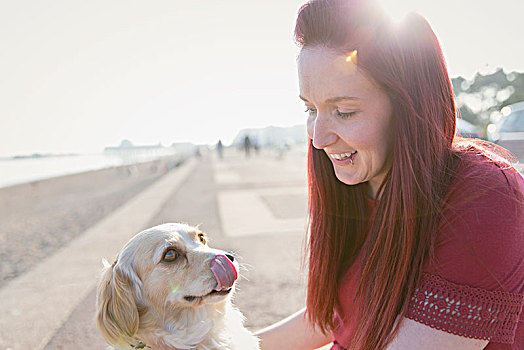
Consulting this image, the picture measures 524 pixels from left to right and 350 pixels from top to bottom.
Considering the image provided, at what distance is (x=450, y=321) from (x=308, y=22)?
129cm

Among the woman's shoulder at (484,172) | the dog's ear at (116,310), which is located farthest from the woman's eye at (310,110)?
the dog's ear at (116,310)

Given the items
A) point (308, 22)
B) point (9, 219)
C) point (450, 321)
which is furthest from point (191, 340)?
point (9, 219)

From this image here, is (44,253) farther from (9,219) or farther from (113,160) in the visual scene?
(113,160)

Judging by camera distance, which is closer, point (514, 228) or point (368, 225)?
point (514, 228)

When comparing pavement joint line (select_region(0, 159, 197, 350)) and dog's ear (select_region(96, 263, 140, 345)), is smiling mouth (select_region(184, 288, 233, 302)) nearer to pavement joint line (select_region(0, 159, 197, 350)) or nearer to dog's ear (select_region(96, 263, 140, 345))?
dog's ear (select_region(96, 263, 140, 345))

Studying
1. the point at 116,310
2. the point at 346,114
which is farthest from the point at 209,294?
the point at 346,114

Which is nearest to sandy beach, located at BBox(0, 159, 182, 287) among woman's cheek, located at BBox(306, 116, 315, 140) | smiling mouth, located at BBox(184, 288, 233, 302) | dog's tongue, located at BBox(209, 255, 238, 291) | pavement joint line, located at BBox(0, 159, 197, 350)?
pavement joint line, located at BBox(0, 159, 197, 350)

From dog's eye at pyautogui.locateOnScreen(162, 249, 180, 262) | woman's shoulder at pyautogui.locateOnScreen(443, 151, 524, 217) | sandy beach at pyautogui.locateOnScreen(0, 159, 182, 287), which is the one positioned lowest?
sandy beach at pyautogui.locateOnScreen(0, 159, 182, 287)

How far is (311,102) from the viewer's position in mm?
1655

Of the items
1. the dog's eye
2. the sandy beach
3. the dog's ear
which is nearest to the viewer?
the dog's ear

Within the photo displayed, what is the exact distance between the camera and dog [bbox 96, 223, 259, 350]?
226 centimetres

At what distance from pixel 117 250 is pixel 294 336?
492cm

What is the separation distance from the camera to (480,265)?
1202mm

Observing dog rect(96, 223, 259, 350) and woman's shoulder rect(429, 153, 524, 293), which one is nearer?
woman's shoulder rect(429, 153, 524, 293)
